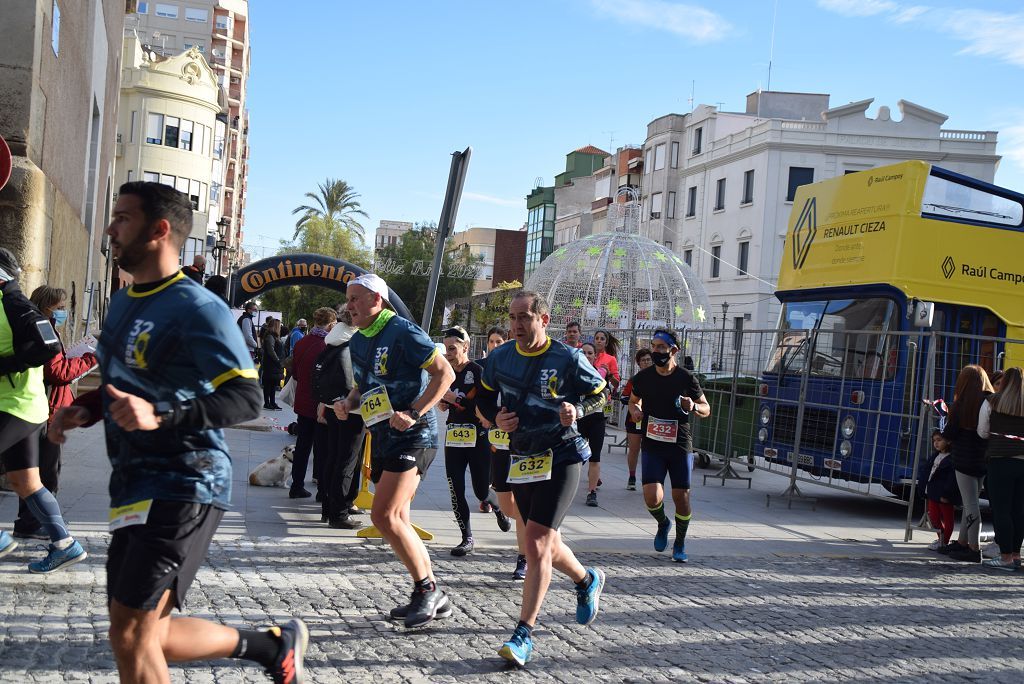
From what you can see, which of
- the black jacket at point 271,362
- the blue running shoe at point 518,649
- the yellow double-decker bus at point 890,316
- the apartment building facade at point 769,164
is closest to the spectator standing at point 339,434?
the blue running shoe at point 518,649

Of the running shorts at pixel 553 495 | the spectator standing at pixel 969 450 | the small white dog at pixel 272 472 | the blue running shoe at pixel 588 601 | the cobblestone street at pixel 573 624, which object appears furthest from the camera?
the small white dog at pixel 272 472

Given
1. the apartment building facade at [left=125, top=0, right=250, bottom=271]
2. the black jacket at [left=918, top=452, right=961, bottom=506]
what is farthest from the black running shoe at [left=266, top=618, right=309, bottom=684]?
the apartment building facade at [left=125, top=0, right=250, bottom=271]

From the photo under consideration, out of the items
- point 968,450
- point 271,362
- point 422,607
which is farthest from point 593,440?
point 271,362

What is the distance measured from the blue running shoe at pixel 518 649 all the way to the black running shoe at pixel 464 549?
274cm

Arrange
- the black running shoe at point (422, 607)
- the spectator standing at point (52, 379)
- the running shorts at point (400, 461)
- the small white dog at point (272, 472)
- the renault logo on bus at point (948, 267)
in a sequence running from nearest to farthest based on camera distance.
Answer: the black running shoe at point (422, 607), the running shorts at point (400, 461), the spectator standing at point (52, 379), the small white dog at point (272, 472), the renault logo on bus at point (948, 267)

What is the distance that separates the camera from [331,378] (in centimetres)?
938

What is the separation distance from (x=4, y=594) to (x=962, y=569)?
786 cm

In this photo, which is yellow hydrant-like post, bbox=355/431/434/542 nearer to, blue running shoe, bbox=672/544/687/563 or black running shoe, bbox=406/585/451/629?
blue running shoe, bbox=672/544/687/563

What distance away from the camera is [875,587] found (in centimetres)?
806

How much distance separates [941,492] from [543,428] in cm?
625

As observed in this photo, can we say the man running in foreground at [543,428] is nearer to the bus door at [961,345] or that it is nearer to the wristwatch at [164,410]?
the wristwatch at [164,410]

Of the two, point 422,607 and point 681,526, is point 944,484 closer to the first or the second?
point 681,526

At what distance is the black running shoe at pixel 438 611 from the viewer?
5789 mm

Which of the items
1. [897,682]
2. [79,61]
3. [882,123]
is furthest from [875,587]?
[882,123]
